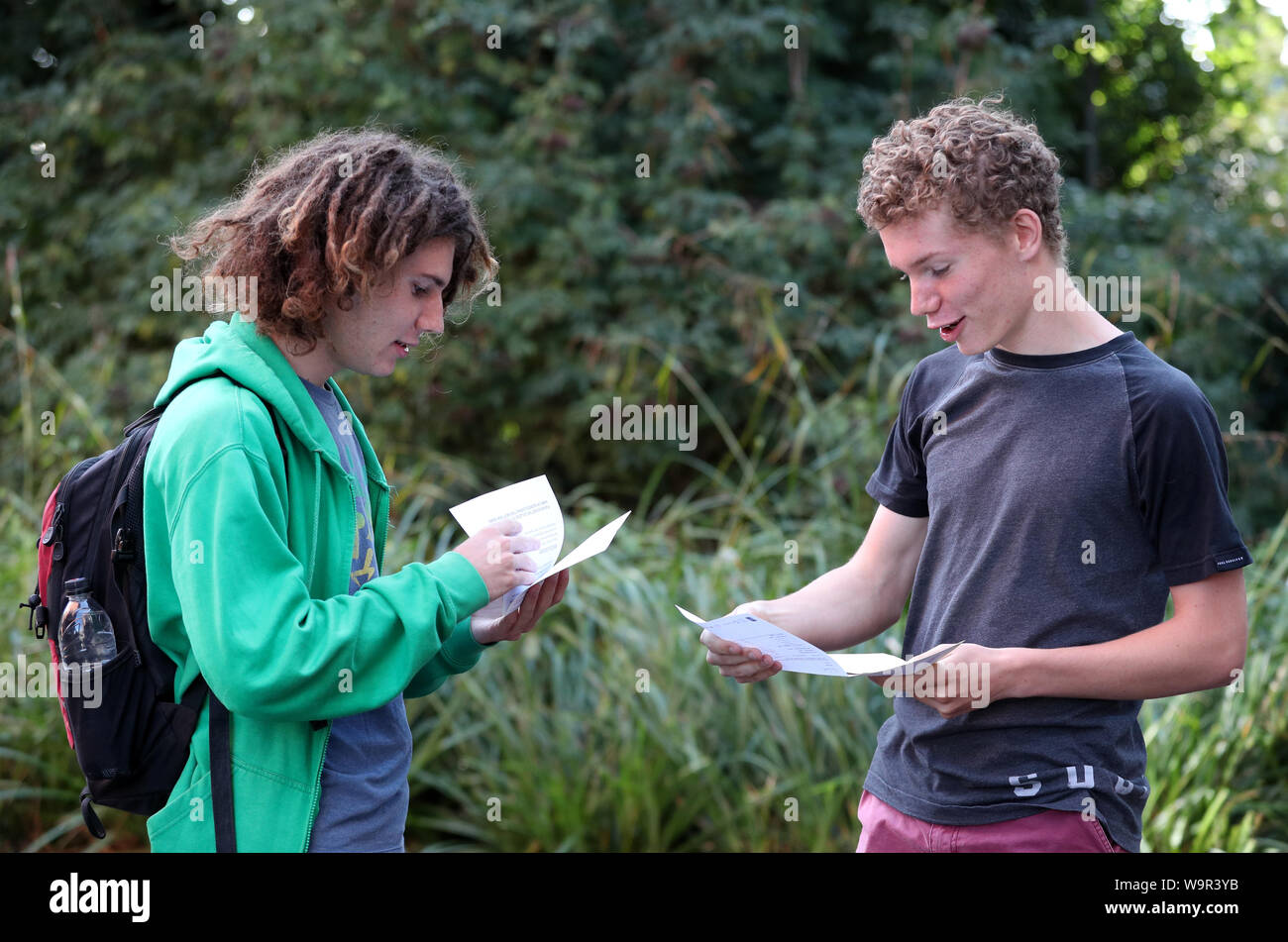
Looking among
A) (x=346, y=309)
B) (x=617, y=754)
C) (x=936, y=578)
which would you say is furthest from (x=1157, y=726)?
(x=346, y=309)

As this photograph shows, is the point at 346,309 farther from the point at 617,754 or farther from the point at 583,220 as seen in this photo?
the point at 583,220

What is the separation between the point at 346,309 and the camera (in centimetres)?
194

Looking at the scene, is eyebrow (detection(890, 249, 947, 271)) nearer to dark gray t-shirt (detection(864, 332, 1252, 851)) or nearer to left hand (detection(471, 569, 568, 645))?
dark gray t-shirt (detection(864, 332, 1252, 851))

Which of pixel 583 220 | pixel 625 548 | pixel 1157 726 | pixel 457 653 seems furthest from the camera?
pixel 583 220

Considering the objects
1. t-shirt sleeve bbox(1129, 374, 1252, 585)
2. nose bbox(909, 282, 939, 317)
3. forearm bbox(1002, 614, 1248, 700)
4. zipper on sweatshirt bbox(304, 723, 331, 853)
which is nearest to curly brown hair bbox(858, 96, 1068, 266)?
nose bbox(909, 282, 939, 317)

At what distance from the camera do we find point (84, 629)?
1746 millimetres

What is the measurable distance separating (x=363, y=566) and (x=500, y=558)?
282 millimetres

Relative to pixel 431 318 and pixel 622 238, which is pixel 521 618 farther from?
pixel 622 238

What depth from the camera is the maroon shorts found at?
6.16 feet

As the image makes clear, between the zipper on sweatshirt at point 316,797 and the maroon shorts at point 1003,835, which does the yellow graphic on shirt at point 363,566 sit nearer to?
the zipper on sweatshirt at point 316,797

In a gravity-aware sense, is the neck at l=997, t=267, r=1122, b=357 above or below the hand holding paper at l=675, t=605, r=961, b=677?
above

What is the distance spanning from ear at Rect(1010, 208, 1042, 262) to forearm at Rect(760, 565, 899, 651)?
0.70m

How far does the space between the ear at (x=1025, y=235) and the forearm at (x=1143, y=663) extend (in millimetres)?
668
